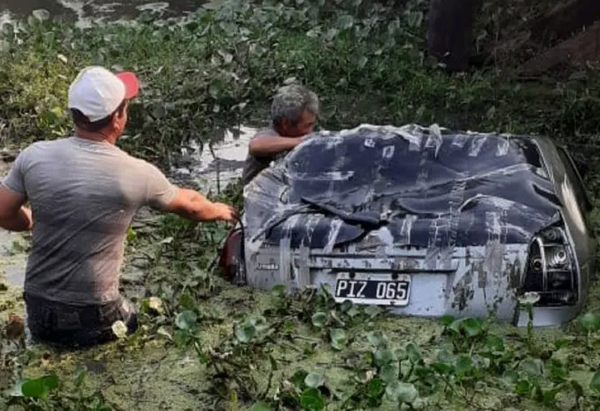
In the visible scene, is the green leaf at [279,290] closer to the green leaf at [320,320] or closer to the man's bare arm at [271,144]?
the green leaf at [320,320]

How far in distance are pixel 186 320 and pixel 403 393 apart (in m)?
1.20

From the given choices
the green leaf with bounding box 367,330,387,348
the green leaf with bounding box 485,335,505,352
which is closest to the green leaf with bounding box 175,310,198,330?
the green leaf with bounding box 367,330,387,348

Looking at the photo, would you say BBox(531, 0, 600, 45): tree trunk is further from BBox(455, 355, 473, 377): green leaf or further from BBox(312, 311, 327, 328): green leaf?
BBox(455, 355, 473, 377): green leaf

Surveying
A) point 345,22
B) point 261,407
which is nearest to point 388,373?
point 261,407

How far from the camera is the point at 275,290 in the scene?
5.62m

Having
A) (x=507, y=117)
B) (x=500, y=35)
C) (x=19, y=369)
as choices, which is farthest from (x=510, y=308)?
(x=500, y=35)

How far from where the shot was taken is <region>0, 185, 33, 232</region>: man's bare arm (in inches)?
201

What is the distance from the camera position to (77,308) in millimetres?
5164

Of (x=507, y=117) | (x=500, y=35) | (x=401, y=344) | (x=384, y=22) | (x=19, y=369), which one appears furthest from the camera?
(x=384, y=22)

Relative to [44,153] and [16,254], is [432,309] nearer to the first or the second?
[44,153]

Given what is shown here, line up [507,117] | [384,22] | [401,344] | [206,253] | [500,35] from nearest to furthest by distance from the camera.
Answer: [401,344], [206,253], [507,117], [500,35], [384,22]

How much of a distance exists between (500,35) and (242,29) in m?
2.47

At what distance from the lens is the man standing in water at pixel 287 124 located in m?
6.58

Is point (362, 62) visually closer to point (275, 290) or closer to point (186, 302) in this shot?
point (275, 290)
